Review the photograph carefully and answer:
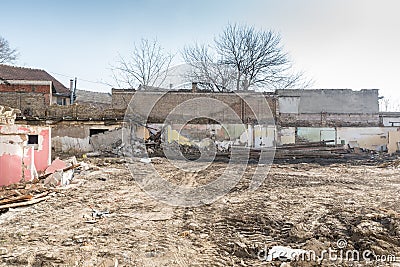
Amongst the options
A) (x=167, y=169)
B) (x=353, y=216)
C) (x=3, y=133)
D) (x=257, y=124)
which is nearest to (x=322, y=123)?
(x=257, y=124)

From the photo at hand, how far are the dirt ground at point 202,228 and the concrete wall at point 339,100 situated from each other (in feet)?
77.8

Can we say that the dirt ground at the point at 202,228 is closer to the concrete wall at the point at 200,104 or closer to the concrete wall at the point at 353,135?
the concrete wall at the point at 353,135

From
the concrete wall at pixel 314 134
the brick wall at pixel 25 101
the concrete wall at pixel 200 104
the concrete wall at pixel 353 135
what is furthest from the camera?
the concrete wall at pixel 200 104

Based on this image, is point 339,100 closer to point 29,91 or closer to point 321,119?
point 321,119

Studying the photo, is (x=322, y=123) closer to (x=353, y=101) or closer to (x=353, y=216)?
(x=353, y=101)

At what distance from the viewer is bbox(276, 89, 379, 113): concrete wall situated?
31484 millimetres

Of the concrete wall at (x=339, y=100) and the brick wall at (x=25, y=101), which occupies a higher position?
the concrete wall at (x=339, y=100)

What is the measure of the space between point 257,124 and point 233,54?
13.0 meters

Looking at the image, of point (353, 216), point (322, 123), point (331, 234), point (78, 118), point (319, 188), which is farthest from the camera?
point (322, 123)

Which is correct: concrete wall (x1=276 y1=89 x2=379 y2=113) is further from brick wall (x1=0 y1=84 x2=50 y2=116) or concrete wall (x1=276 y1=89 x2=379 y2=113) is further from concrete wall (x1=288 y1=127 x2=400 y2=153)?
brick wall (x1=0 y1=84 x2=50 y2=116)

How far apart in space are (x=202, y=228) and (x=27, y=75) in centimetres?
3139

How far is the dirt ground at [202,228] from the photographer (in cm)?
396

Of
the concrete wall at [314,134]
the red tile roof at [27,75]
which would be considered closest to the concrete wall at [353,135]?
the concrete wall at [314,134]

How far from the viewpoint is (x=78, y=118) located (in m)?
20.4
